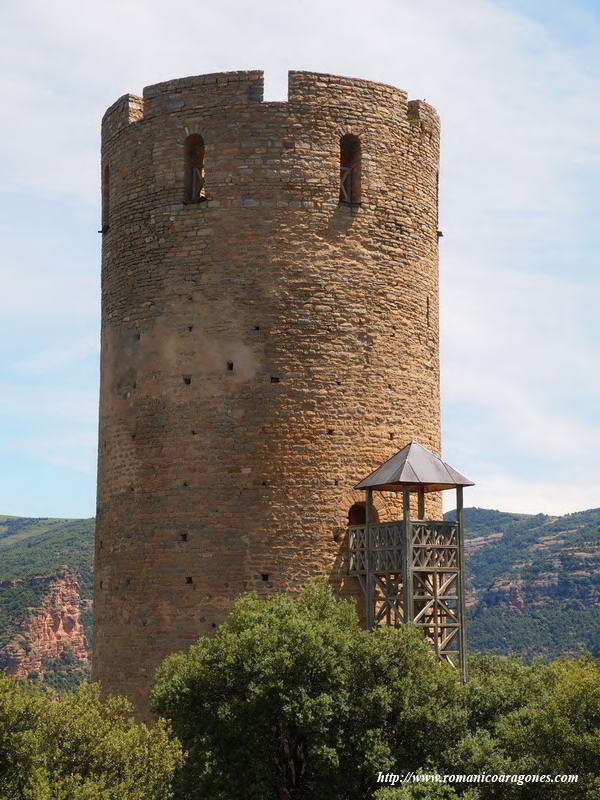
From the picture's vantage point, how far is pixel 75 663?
3733 inches

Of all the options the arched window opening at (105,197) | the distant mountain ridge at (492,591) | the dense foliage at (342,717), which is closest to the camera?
the dense foliage at (342,717)

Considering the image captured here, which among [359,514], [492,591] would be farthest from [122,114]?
[492,591]

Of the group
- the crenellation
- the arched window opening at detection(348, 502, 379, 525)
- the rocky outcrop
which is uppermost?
the crenellation

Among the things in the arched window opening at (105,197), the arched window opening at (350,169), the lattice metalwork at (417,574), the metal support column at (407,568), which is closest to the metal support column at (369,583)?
the lattice metalwork at (417,574)

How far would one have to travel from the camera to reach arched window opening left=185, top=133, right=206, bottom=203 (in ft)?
80.8

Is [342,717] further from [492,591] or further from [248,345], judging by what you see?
[492,591]

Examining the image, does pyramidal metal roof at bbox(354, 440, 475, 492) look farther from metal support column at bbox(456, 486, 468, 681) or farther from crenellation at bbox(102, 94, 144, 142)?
crenellation at bbox(102, 94, 144, 142)

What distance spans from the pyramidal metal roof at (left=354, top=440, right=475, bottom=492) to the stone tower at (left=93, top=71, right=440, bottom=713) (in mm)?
486

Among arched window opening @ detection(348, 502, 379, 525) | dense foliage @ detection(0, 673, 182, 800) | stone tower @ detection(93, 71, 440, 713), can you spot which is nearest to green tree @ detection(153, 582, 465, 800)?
dense foliage @ detection(0, 673, 182, 800)

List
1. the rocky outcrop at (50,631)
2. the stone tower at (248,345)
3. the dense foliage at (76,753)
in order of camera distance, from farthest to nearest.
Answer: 1. the rocky outcrop at (50,631)
2. the stone tower at (248,345)
3. the dense foliage at (76,753)

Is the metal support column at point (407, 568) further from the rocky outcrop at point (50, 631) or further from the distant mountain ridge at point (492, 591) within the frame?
the rocky outcrop at point (50, 631)

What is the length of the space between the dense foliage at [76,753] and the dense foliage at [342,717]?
86 cm

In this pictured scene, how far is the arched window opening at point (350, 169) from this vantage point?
24516mm

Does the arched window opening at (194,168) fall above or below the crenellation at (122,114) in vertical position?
below
